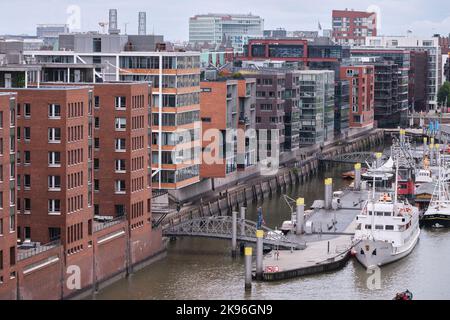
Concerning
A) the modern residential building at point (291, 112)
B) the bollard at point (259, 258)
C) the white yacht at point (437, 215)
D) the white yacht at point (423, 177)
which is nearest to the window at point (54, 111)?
the bollard at point (259, 258)

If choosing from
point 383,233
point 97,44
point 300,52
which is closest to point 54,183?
point 383,233

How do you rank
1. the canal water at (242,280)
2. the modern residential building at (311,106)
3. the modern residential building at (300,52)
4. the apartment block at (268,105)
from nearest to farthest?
the canal water at (242,280) → the apartment block at (268,105) → the modern residential building at (311,106) → the modern residential building at (300,52)

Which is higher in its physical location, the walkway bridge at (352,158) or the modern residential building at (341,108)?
the modern residential building at (341,108)

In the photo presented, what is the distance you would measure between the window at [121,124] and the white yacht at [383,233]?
40.7ft

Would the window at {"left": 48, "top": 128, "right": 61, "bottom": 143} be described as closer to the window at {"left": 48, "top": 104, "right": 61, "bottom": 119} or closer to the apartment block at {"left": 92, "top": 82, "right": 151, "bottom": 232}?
the window at {"left": 48, "top": 104, "right": 61, "bottom": 119}

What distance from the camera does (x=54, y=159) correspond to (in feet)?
179

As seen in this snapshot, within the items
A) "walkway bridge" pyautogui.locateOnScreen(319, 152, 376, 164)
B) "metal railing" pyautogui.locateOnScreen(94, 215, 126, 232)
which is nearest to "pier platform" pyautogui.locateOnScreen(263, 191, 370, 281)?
"metal railing" pyautogui.locateOnScreen(94, 215, 126, 232)

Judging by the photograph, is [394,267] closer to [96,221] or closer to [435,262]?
[435,262]

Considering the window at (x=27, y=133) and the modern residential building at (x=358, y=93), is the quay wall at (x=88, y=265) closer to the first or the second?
the window at (x=27, y=133)

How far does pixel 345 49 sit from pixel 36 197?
8999 centimetres

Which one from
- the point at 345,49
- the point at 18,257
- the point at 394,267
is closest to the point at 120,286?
the point at 18,257

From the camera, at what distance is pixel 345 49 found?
465 ft

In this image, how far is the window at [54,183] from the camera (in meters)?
54.5

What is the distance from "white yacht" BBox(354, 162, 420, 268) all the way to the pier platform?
34.4 inches
